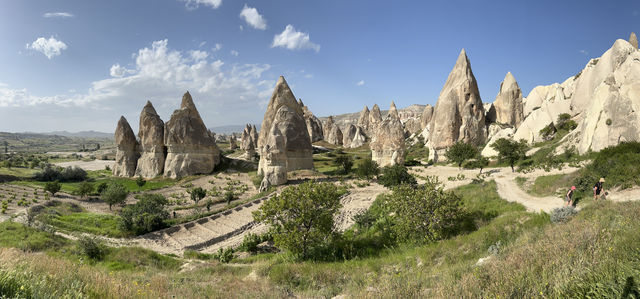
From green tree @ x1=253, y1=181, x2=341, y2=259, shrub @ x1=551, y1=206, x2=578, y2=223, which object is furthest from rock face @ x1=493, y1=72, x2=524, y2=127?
green tree @ x1=253, y1=181, x2=341, y2=259

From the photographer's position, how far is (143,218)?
19.4m

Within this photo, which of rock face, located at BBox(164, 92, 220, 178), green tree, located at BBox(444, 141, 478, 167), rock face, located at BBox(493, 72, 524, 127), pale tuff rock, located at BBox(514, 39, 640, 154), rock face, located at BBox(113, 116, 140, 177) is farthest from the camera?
rock face, located at BBox(493, 72, 524, 127)

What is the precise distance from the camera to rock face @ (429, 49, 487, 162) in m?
46.3

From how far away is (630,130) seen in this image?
19000mm

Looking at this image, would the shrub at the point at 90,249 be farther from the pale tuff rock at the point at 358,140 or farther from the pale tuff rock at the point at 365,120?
the pale tuff rock at the point at 365,120

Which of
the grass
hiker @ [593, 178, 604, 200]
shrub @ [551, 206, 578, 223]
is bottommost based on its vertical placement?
the grass

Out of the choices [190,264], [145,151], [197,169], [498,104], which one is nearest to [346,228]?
[190,264]

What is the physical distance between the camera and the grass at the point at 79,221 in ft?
59.2

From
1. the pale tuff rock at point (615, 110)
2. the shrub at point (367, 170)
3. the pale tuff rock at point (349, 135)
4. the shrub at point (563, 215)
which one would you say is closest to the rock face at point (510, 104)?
the pale tuff rock at point (615, 110)

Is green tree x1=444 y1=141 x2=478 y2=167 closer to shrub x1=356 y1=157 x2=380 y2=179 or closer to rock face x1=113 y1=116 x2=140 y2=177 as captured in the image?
shrub x1=356 y1=157 x2=380 y2=179

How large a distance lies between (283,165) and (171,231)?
15584mm

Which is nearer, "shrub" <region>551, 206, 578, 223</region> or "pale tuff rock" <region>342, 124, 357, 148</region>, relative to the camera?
"shrub" <region>551, 206, 578, 223</region>

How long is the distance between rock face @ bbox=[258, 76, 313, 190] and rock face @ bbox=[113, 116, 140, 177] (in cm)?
2263

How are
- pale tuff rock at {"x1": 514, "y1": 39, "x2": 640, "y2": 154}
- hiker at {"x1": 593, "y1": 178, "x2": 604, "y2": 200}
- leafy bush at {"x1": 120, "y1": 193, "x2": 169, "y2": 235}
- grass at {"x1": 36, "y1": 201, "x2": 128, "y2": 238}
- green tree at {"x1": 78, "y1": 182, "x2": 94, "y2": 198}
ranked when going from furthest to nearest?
green tree at {"x1": 78, "y1": 182, "x2": 94, "y2": 198} < pale tuff rock at {"x1": 514, "y1": 39, "x2": 640, "y2": 154} < leafy bush at {"x1": 120, "y1": 193, "x2": 169, "y2": 235} < grass at {"x1": 36, "y1": 201, "x2": 128, "y2": 238} < hiker at {"x1": 593, "y1": 178, "x2": 604, "y2": 200}
